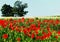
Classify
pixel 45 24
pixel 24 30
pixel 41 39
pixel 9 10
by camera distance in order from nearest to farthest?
pixel 41 39
pixel 24 30
pixel 45 24
pixel 9 10

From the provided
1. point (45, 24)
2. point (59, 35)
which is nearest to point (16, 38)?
point (59, 35)

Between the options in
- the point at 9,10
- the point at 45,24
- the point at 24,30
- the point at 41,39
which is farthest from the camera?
the point at 9,10

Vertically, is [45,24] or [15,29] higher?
[15,29]

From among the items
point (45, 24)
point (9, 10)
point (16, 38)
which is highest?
point (16, 38)

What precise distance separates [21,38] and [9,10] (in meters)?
51.1

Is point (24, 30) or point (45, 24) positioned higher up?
point (24, 30)

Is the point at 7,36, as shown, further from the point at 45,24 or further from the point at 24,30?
the point at 45,24

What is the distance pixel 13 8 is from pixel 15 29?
2053 inches

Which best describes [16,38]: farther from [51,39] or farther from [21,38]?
[51,39]

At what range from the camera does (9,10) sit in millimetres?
58375

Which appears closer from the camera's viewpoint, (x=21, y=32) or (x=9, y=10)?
(x=21, y=32)

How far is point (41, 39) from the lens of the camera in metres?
7.32

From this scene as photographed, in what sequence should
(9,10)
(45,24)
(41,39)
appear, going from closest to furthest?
(41,39) → (45,24) → (9,10)

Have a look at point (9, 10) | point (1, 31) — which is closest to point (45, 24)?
point (1, 31)
